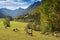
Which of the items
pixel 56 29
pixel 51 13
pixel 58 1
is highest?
pixel 58 1

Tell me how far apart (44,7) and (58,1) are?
430 cm

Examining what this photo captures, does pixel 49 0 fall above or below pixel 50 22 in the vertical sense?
above

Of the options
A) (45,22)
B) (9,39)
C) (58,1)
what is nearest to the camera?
(9,39)

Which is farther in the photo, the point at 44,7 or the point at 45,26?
the point at 45,26

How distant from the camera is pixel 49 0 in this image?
5191cm

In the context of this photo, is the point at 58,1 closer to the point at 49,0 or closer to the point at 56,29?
the point at 49,0

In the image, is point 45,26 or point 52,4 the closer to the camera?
point 52,4

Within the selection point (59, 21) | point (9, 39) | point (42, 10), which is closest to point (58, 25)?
point (59, 21)

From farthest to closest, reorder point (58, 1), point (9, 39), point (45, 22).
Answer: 1. point (45, 22)
2. point (58, 1)
3. point (9, 39)

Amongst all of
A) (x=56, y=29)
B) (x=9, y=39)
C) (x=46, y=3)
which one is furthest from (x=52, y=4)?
(x=9, y=39)

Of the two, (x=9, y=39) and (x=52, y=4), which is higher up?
(x=52, y=4)

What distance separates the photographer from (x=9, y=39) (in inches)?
1117

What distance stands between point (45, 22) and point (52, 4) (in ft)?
20.1

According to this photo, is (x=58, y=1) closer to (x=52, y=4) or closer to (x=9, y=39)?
(x=52, y=4)
